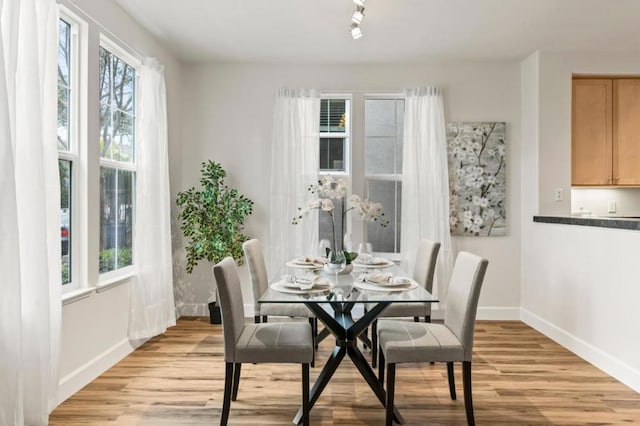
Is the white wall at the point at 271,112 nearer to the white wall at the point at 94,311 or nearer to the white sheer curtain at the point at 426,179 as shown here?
the white sheer curtain at the point at 426,179

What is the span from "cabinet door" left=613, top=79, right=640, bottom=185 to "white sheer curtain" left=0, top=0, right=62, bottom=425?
473cm

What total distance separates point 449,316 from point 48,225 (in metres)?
2.29

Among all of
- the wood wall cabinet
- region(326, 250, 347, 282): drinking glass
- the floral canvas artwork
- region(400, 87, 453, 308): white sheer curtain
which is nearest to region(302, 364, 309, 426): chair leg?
region(326, 250, 347, 282): drinking glass

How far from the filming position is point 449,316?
2.66 m

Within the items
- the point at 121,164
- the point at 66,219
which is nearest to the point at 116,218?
the point at 121,164

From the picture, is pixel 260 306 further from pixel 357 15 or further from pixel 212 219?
pixel 357 15

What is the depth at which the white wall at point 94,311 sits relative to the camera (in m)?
2.78

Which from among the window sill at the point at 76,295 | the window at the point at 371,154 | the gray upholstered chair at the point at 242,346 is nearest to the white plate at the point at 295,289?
the gray upholstered chair at the point at 242,346

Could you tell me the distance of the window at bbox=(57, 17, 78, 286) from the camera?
9.29 ft

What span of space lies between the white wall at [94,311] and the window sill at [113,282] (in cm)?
3

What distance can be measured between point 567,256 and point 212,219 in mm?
3171

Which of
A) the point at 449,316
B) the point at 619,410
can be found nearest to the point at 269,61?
the point at 449,316

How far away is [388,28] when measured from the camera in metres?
3.70

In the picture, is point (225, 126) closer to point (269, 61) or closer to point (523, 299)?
point (269, 61)
